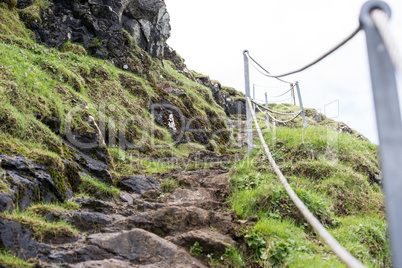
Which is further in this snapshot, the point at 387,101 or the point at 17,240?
the point at 17,240

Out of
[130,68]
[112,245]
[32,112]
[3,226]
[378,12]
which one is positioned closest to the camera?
[378,12]

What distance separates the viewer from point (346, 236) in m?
2.99

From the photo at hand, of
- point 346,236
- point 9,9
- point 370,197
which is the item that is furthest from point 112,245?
point 9,9

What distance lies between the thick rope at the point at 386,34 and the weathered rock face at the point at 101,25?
11237 mm

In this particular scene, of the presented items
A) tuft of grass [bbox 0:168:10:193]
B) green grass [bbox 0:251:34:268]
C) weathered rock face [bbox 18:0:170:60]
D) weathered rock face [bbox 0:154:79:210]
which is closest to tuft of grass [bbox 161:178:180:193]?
weathered rock face [bbox 0:154:79:210]

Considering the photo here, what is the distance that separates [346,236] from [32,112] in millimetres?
5146

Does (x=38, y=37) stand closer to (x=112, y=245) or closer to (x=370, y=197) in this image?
(x=112, y=245)

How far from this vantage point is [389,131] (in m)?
0.88

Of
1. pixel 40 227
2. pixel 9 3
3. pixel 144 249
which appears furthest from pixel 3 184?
pixel 9 3

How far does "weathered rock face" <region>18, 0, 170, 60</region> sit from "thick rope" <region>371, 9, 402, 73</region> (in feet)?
36.9

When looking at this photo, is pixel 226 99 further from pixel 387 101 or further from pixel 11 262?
pixel 387 101

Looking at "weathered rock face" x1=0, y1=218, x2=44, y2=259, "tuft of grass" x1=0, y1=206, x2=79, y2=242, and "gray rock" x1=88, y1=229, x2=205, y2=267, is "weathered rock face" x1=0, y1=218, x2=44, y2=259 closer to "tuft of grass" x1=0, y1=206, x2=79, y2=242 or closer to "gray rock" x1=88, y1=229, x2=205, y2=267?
"tuft of grass" x1=0, y1=206, x2=79, y2=242

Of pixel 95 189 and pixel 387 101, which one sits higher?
pixel 387 101

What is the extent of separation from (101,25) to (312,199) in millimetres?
12258
